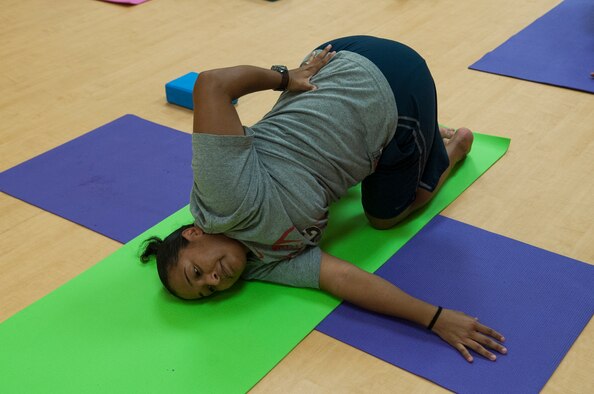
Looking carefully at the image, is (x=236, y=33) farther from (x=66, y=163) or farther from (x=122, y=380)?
(x=122, y=380)

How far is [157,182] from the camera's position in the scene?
249 centimetres

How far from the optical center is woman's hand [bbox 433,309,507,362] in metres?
1.74

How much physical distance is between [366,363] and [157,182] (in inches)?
42.8

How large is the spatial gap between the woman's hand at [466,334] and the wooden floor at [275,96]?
0.46 ft

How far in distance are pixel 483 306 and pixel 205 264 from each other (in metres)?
0.73

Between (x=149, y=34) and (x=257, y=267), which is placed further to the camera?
(x=149, y=34)

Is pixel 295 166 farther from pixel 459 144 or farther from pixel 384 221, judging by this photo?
pixel 459 144

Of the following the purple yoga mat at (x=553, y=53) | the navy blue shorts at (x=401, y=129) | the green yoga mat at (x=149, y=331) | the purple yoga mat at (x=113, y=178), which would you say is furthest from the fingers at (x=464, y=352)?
the purple yoga mat at (x=553, y=53)

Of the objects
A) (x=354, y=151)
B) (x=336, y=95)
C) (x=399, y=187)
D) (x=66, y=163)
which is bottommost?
(x=66, y=163)

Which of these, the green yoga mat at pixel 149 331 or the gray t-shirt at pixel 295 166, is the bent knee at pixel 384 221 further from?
the gray t-shirt at pixel 295 166

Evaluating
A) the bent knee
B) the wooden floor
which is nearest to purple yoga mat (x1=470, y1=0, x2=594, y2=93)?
the wooden floor

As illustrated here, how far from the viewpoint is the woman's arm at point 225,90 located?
1.80 meters

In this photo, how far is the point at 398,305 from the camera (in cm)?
183

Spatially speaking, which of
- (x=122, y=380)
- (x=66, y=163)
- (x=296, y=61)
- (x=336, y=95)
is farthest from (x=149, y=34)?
(x=122, y=380)
